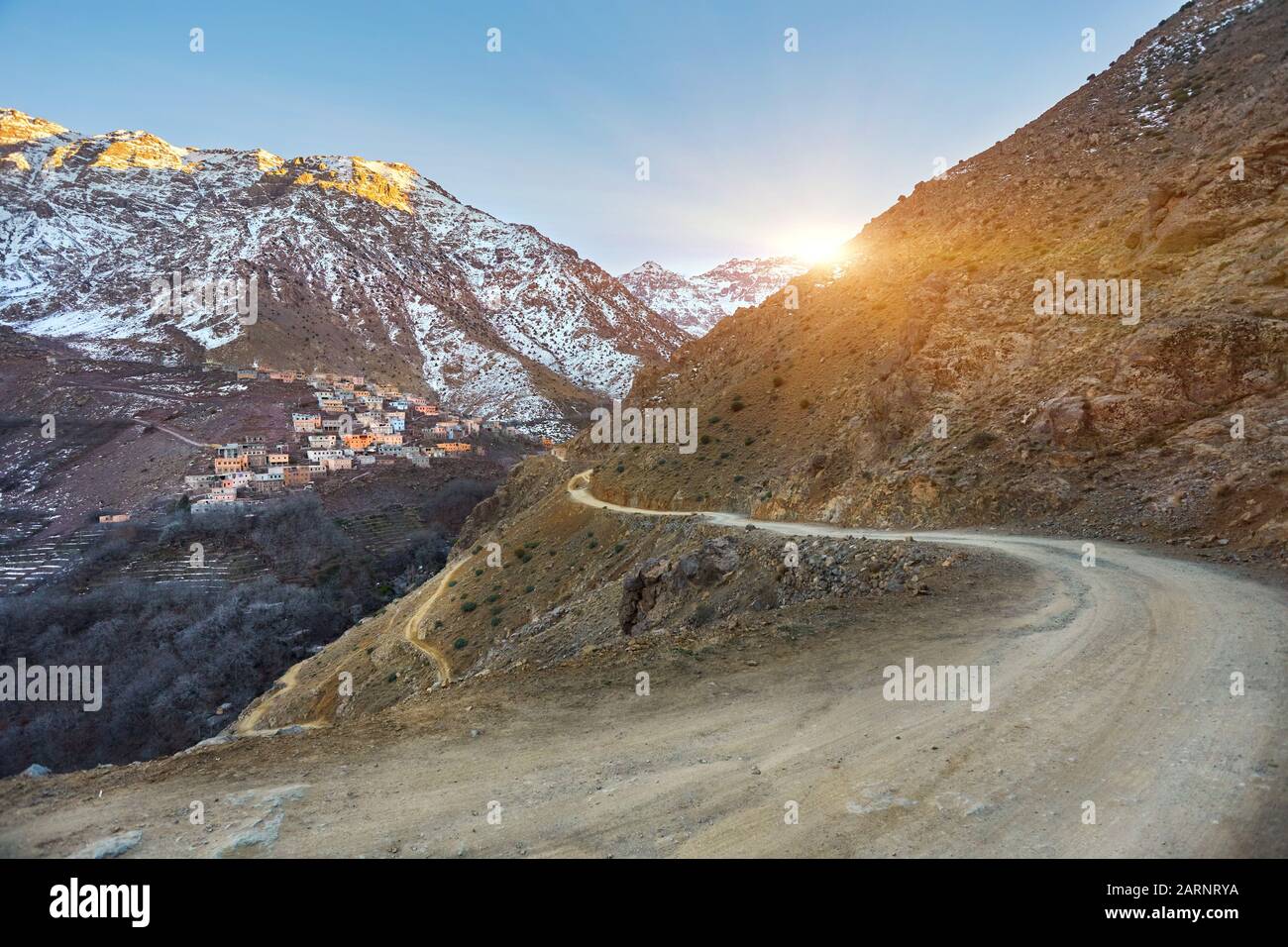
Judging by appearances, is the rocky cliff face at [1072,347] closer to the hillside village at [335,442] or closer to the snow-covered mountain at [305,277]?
the hillside village at [335,442]

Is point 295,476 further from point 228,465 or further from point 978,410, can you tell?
point 978,410

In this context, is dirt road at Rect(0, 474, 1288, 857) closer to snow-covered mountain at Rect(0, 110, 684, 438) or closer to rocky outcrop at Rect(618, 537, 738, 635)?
rocky outcrop at Rect(618, 537, 738, 635)

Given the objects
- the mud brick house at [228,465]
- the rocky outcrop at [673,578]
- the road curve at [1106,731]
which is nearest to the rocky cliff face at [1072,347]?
the road curve at [1106,731]

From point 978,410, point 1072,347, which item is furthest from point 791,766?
point 1072,347
